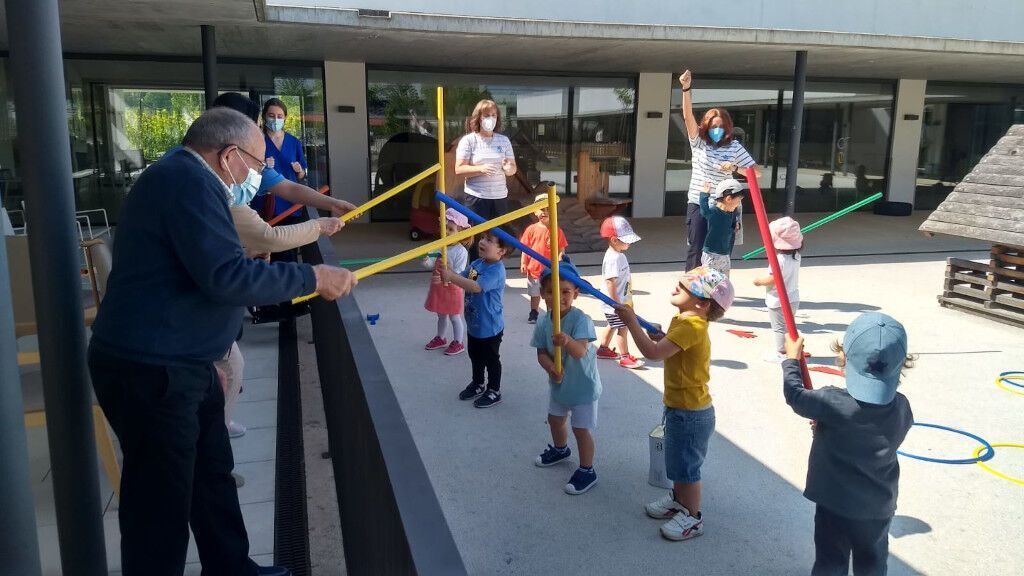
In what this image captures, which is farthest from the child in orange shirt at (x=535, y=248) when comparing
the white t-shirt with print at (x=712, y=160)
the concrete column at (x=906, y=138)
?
the concrete column at (x=906, y=138)

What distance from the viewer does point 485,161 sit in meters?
6.65

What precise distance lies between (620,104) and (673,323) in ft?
37.9

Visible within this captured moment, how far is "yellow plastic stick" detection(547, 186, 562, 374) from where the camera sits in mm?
3133

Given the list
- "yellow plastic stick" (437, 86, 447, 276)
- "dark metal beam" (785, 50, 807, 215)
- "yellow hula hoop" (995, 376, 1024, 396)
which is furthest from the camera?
"dark metal beam" (785, 50, 807, 215)

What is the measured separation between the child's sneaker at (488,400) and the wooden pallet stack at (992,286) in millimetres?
5379

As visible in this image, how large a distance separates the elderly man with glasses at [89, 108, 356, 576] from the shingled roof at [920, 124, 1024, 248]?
23.2 feet

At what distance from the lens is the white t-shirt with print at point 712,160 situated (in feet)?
21.9

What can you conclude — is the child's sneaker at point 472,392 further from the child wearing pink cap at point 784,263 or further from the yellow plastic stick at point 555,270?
the child wearing pink cap at point 784,263

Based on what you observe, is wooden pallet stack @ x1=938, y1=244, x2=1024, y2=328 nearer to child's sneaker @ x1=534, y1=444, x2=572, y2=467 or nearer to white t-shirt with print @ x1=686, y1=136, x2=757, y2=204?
white t-shirt with print @ x1=686, y1=136, x2=757, y2=204

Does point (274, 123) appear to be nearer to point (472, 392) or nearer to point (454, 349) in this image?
point (454, 349)

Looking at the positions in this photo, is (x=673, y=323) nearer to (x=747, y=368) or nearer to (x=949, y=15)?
(x=747, y=368)

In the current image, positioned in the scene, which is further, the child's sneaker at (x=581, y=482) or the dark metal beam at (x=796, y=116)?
the dark metal beam at (x=796, y=116)

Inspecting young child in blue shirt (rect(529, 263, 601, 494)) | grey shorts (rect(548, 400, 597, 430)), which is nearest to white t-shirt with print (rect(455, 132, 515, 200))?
young child in blue shirt (rect(529, 263, 601, 494))

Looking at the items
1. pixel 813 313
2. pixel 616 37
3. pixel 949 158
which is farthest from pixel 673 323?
pixel 949 158
